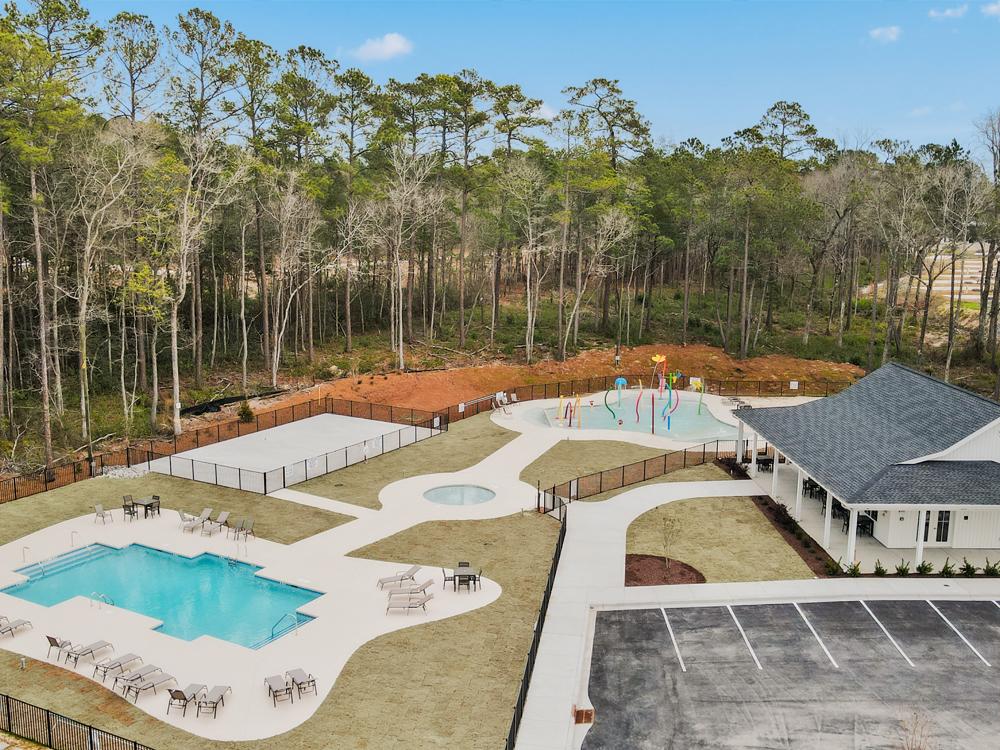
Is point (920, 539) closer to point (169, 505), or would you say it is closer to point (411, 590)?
point (411, 590)

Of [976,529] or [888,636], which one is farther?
[976,529]

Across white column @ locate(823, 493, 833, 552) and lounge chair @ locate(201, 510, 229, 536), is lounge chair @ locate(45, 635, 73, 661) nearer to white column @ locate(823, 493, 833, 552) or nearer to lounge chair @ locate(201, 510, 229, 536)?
lounge chair @ locate(201, 510, 229, 536)

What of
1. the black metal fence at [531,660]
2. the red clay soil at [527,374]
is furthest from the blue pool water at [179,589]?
the red clay soil at [527,374]

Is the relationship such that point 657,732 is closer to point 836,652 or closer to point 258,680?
point 836,652

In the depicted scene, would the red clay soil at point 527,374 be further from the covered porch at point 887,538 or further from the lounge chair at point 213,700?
the lounge chair at point 213,700

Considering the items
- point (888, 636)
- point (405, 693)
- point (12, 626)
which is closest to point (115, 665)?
point (12, 626)

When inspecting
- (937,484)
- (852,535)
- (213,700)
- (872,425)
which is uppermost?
(872,425)
